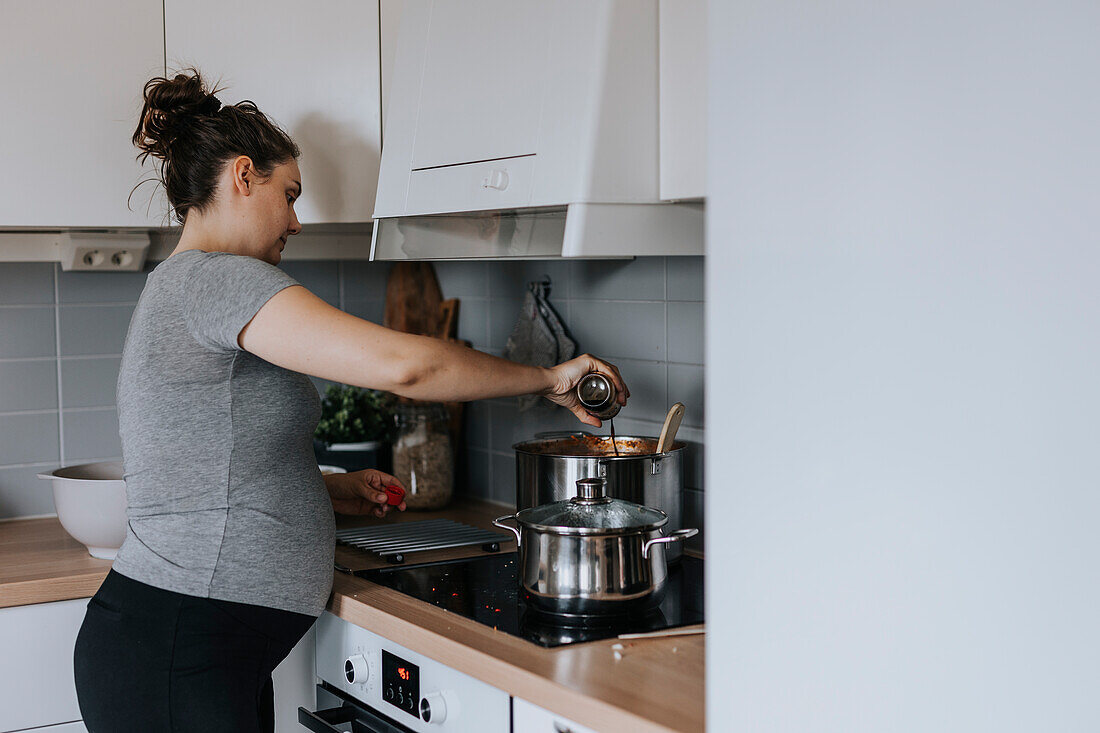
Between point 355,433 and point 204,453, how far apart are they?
86 cm

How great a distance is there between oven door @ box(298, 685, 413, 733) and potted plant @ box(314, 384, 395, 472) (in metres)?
0.65

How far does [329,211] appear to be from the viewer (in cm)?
212

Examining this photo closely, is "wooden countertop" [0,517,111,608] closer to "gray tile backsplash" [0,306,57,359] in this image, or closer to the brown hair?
"gray tile backsplash" [0,306,57,359]

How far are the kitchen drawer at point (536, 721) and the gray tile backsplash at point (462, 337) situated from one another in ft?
2.43

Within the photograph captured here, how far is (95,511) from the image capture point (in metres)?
1.93

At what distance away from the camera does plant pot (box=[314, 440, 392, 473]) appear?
237 cm

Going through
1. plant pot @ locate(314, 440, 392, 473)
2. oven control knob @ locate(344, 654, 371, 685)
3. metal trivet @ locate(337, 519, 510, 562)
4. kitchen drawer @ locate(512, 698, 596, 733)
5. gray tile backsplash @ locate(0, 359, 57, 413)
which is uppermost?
gray tile backsplash @ locate(0, 359, 57, 413)

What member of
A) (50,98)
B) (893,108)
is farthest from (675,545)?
(50,98)

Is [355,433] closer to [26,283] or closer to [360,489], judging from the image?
[360,489]

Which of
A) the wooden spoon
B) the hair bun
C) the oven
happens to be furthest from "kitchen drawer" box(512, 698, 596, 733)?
the hair bun

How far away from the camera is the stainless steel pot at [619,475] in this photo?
178 centimetres

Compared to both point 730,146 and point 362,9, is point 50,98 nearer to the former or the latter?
point 362,9

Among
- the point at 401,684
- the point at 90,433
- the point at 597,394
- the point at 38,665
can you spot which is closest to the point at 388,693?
the point at 401,684

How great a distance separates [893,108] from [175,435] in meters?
1.05
